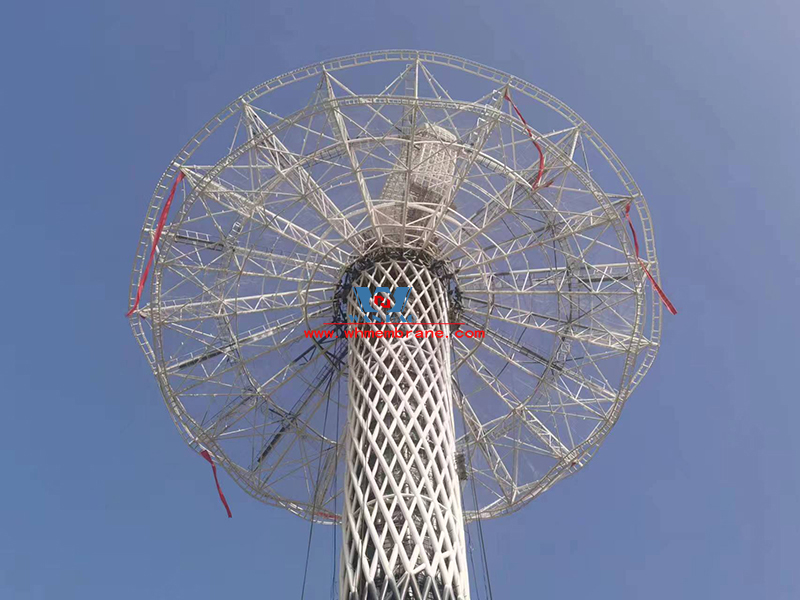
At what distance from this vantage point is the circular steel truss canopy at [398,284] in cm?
3344

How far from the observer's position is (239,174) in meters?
34.9

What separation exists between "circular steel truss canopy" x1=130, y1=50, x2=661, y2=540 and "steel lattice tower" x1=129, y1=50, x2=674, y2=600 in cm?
10

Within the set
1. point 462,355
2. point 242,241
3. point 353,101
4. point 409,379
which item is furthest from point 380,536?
point 353,101

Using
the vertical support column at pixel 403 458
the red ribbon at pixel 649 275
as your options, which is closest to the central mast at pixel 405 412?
the vertical support column at pixel 403 458

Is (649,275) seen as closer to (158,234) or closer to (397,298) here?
(397,298)

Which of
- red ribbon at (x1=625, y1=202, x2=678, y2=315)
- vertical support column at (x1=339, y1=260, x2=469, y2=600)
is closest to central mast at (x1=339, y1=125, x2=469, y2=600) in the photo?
vertical support column at (x1=339, y1=260, x2=469, y2=600)

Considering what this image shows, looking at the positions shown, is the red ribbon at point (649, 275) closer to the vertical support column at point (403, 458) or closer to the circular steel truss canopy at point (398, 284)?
the circular steel truss canopy at point (398, 284)

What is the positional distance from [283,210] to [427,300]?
7689 mm

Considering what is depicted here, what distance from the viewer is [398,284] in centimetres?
3475

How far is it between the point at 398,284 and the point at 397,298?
0.85m

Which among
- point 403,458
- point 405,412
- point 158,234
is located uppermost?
point 158,234

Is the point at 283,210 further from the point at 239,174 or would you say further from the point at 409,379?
the point at 409,379

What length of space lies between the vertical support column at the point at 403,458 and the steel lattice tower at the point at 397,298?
Result: 12 centimetres

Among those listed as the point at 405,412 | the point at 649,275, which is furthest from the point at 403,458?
the point at 649,275
